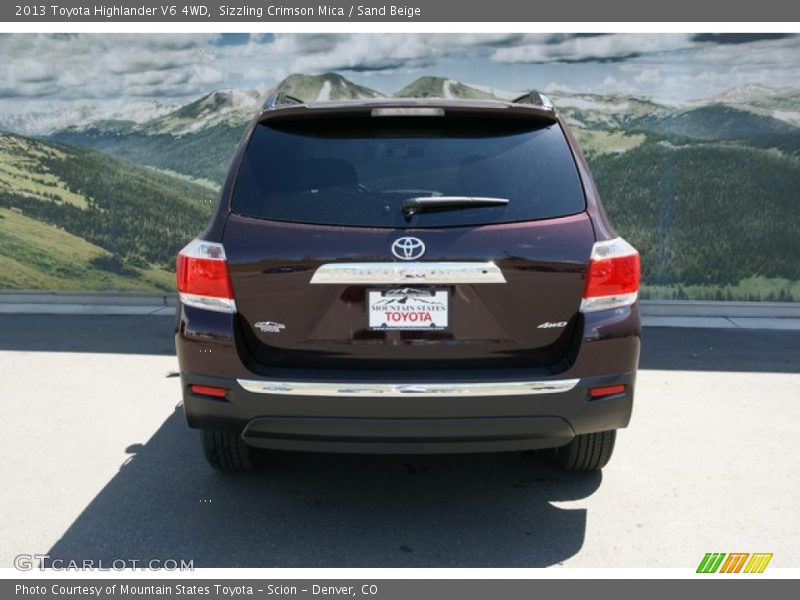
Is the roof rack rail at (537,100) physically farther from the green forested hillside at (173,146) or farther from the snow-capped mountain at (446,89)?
the green forested hillside at (173,146)

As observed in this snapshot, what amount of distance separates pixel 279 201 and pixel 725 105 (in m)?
6.88

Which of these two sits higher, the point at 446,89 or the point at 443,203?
the point at 443,203

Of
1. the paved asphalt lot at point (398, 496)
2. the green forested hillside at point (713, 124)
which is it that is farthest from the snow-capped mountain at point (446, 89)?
the paved asphalt lot at point (398, 496)

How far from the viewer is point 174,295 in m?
9.51

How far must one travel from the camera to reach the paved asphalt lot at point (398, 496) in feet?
11.1

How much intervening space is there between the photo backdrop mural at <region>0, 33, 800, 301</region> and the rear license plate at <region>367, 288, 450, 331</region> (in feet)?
20.0

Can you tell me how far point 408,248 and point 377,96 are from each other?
20.5 ft

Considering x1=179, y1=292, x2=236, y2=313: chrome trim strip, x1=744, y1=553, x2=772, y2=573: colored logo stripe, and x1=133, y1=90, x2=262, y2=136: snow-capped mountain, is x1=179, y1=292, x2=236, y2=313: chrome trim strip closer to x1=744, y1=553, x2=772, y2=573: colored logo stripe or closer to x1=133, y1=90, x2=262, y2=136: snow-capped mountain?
x1=744, y1=553, x2=772, y2=573: colored logo stripe

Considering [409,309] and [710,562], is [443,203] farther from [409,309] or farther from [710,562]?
[710,562]

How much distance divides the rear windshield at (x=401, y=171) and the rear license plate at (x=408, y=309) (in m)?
0.28

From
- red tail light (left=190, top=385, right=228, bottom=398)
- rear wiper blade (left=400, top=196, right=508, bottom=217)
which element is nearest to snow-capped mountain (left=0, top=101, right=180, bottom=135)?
red tail light (left=190, top=385, right=228, bottom=398)

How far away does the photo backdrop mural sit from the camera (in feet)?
28.7

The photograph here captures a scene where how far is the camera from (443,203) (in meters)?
3.28

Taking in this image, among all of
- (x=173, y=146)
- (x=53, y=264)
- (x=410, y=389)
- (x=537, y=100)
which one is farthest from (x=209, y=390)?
(x=53, y=264)
